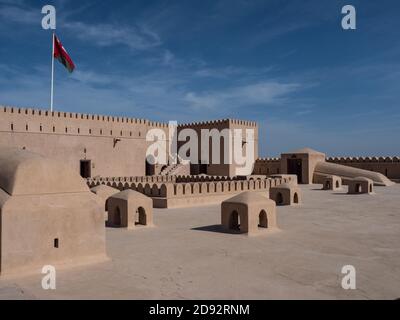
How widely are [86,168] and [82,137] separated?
6.86 ft

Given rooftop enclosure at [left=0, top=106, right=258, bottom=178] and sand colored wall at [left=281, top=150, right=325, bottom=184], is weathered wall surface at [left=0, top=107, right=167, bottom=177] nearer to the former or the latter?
rooftop enclosure at [left=0, top=106, right=258, bottom=178]

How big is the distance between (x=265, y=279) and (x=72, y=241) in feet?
10.7

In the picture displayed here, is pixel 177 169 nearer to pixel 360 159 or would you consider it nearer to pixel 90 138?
pixel 90 138

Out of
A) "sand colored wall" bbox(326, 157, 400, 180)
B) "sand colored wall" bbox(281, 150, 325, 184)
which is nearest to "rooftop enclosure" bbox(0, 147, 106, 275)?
"sand colored wall" bbox(281, 150, 325, 184)

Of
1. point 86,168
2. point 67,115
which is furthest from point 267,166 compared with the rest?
point 67,115

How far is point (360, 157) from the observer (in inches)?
1150

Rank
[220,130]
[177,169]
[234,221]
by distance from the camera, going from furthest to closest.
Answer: [220,130], [177,169], [234,221]

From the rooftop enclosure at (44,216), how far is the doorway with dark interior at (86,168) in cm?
1828

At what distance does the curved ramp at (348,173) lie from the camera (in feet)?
81.2

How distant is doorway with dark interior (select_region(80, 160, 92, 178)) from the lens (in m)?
24.9

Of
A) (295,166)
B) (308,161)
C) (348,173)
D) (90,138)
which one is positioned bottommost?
(348,173)

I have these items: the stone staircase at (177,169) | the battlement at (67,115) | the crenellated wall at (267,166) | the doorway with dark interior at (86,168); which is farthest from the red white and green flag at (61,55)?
the crenellated wall at (267,166)

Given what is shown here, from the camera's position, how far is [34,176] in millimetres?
6254
